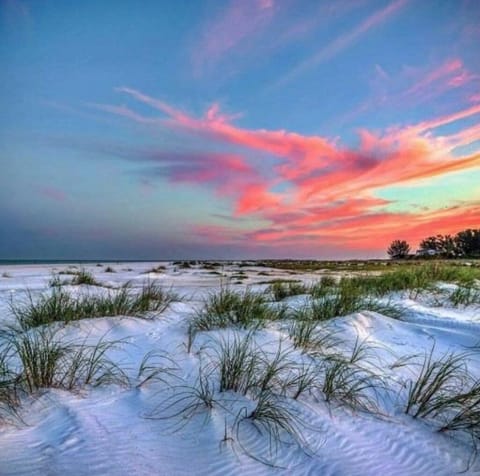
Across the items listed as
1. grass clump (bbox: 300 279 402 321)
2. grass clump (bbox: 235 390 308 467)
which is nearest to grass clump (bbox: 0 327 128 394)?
grass clump (bbox: 235 390 308 467)

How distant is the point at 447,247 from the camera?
152ft

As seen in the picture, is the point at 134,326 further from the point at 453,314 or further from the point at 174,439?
the point at 453,314

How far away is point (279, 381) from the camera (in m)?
3.00

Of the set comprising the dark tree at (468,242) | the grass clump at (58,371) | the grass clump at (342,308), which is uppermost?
the dark tree at (468,242)

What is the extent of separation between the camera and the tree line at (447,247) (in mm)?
43438

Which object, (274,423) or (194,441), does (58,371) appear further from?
(274,423)

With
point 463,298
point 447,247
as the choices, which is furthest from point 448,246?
point 463,298

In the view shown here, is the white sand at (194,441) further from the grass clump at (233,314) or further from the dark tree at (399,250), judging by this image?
the dark tree at (399,250)

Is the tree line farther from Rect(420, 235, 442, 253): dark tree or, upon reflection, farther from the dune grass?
the dune grass

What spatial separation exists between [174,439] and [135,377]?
3.19ft

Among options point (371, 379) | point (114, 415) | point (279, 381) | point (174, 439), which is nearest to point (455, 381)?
point (371, 379)

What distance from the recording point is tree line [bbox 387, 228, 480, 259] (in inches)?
1710

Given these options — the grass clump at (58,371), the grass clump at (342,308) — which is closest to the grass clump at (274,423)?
the grass clump at (58,371)

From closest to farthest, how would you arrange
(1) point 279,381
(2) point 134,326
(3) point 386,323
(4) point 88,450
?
(4) point 88,450, (1) point 279,381, (2) point 134,326, (3) point 386,323
